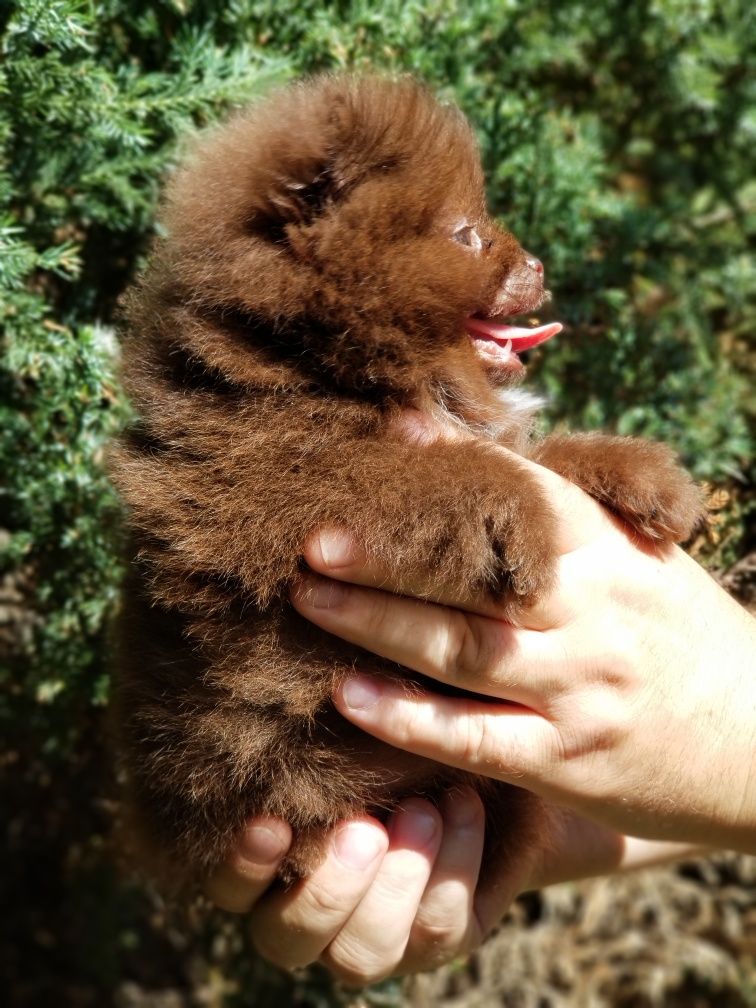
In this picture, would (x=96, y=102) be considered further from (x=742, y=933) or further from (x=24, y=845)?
(x=742, y=933)

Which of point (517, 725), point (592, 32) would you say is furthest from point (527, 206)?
point (517, 725)

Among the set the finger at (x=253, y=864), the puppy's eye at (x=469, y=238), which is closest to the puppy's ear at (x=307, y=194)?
the puppy's eye at (x=469, y=238)

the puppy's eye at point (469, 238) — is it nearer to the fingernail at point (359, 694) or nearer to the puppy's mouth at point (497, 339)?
the puppy's mouth at point (497, 339)

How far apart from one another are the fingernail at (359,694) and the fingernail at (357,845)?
336 millimetres

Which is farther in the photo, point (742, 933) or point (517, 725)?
point (742, 933)

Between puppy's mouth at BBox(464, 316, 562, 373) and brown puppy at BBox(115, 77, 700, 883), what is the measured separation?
0.12ft

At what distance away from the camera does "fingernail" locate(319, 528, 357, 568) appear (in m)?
1.86

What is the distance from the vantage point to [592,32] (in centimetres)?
332

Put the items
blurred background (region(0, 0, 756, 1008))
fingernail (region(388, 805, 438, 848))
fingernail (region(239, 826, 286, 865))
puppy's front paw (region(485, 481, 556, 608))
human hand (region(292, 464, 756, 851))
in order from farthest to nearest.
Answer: blurred background (region(0, 0, 756, 1008))
fingernail (region(388, 805, 438, 848))
fingernail (region(239, 826, 286, 865))
human hand (region(292, 464, 756, 851))
puppy's front paw (region(485, 481, 556, 608))

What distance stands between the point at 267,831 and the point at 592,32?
2807 mm

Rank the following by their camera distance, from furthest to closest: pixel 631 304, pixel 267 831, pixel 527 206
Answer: pixel 631 304, pixel 527 206, pixel 267 831

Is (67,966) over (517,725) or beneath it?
beneath

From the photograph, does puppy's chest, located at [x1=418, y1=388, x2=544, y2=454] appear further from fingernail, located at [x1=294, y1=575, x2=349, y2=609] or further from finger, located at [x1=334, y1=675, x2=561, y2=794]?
finger, located at [x1=334, y1=675, x2=561, y2=794]

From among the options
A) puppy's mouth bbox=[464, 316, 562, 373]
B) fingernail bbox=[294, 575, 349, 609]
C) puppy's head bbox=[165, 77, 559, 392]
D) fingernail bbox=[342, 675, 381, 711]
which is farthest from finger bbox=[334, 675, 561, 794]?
puppy's mouth bbox=[464, 316, 562, 373]
